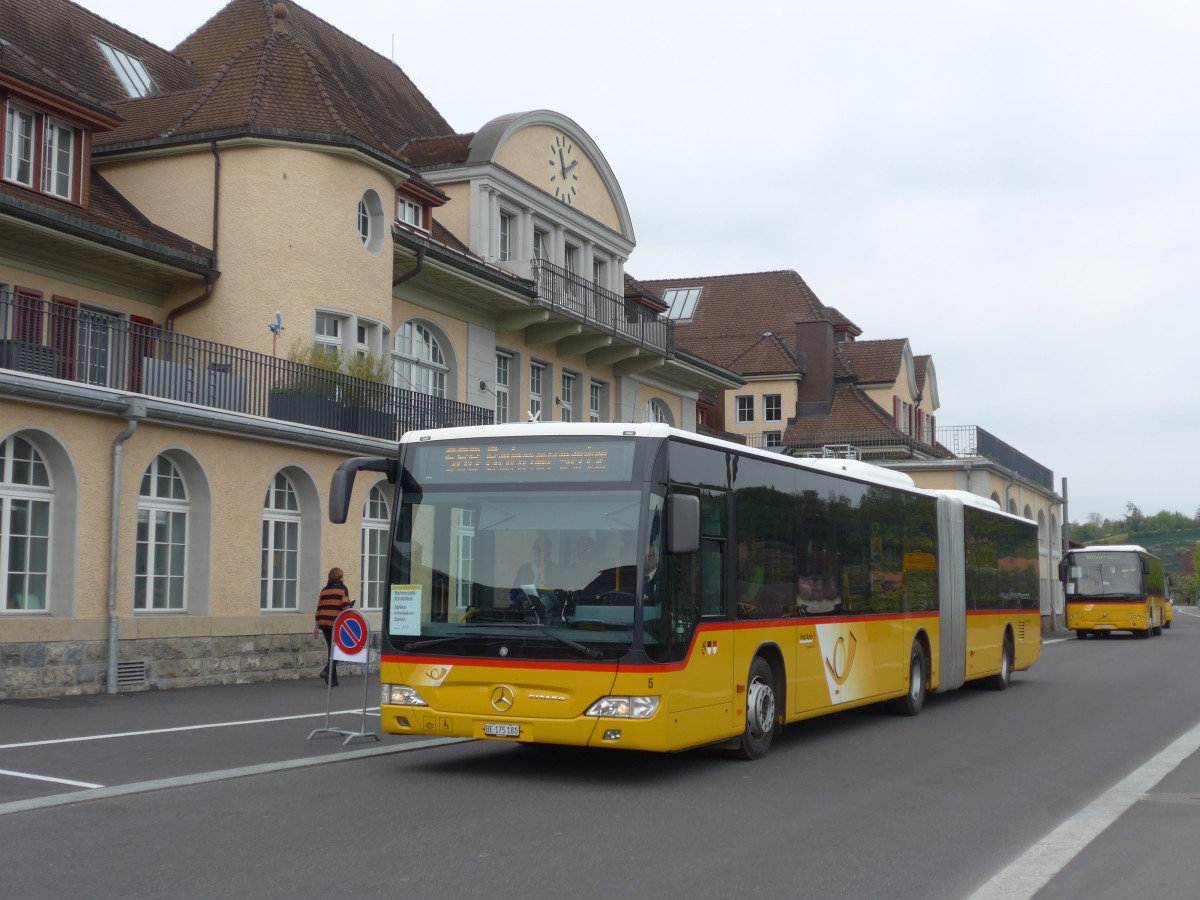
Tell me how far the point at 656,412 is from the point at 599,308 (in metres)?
6.77

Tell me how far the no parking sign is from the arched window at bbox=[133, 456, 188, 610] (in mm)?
7349

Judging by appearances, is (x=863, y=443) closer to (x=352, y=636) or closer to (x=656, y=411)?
(x=656, y=411)

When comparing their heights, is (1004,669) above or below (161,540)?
below

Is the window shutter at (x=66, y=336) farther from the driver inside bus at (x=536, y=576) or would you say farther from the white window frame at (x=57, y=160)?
the driver inside bus at (x=536, y=576)

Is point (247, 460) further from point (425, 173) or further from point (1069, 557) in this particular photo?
point (1069, 557)

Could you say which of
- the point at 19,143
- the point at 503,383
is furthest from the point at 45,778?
the point at 503,383

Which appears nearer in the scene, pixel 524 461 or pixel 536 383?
pixel 524 461

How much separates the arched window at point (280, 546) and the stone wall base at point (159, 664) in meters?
0.73

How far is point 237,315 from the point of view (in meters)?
24.9

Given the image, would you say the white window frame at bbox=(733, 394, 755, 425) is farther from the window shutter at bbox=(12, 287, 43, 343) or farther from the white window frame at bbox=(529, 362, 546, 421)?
the window shutter at bbox=(12, 287, 43, 343)

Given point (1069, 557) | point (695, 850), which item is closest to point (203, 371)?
point (695, 850)

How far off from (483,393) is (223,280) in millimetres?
7802

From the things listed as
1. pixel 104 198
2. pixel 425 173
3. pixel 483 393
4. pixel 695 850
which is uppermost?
pixel 425 173

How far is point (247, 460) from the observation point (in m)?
21.8
